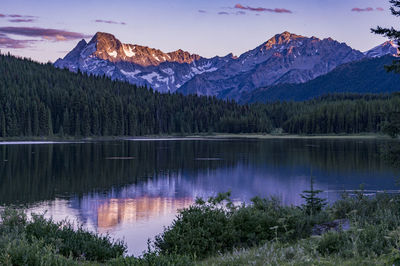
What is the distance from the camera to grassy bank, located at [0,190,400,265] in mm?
11812

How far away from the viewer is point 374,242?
43.8 feet

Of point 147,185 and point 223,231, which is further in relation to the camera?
point 147,185

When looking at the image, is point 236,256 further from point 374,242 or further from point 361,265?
point 374,242

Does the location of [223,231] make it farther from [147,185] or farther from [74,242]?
[147,185]

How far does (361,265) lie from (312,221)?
28.6 feet

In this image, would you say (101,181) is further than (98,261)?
Yes

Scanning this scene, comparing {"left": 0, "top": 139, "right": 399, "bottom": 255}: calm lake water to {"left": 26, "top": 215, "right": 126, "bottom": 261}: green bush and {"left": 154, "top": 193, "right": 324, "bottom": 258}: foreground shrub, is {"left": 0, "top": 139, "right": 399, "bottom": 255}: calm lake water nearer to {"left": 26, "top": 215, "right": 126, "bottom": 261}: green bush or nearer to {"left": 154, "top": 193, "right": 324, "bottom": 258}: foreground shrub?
{"left": 154, "top": 193, "right": 324, "bottom": 258}: foreground shrub

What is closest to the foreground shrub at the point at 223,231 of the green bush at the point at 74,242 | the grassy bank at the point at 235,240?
the grassy bank at the point at 235,240

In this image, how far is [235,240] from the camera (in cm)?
1812

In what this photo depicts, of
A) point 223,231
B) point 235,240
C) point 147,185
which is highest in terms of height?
point 223,231

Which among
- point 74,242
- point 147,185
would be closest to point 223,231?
point 74,242

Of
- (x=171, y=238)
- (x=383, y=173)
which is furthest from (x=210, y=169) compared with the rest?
(x=171, y=238)

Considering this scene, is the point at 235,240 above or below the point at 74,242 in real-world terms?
below

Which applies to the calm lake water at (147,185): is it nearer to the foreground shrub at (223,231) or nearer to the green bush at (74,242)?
the foreground shrub at (223,231)
